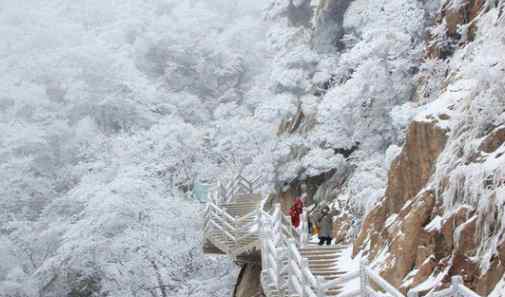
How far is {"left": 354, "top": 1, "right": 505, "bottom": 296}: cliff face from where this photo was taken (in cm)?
823

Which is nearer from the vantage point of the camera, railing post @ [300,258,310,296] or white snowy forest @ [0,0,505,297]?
railing post @ [300,258,310,296]

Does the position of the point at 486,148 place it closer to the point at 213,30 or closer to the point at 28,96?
the point at 28,96

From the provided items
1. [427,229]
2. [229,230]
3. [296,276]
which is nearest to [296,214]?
[229,230]

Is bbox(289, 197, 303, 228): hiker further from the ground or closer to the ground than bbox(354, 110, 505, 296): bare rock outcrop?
closer to the ground

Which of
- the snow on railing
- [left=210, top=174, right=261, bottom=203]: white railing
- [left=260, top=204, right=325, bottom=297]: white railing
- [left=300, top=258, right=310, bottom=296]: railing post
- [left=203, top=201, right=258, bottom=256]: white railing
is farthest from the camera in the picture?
[left=210, top=174, right=261, bottom=203]: white railing

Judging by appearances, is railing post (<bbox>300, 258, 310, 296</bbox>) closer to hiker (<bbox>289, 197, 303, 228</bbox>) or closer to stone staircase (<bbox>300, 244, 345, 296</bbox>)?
stone staircase (<bbox>300, 244, 345, 296</bbox>)

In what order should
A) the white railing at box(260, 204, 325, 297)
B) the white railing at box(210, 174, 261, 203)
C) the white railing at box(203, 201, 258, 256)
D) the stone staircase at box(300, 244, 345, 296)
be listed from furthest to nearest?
1. the white railing at box(210, 174, 261, 203)
2. the white railing at box(203, 201, 258, 256)
3. the stone staircase at box(300, 244, 345, 296)
4. the white railing at box(260, 204, 325, 297)

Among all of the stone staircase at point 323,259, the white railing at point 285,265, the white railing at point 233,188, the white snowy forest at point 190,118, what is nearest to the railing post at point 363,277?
the white railing at point 285,265

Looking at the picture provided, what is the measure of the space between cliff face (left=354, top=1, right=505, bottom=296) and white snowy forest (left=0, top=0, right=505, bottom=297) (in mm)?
49

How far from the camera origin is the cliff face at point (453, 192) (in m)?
8.23

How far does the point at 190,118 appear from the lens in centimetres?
3903

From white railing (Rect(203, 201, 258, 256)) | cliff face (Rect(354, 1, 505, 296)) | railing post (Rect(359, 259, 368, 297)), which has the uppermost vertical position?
cliff face (Rect(354, 1, 505, 296))

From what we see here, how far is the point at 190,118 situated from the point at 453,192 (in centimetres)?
3064

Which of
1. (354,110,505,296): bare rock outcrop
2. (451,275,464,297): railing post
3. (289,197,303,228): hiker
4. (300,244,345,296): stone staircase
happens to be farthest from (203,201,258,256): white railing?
(451,275,464,297): railing post
